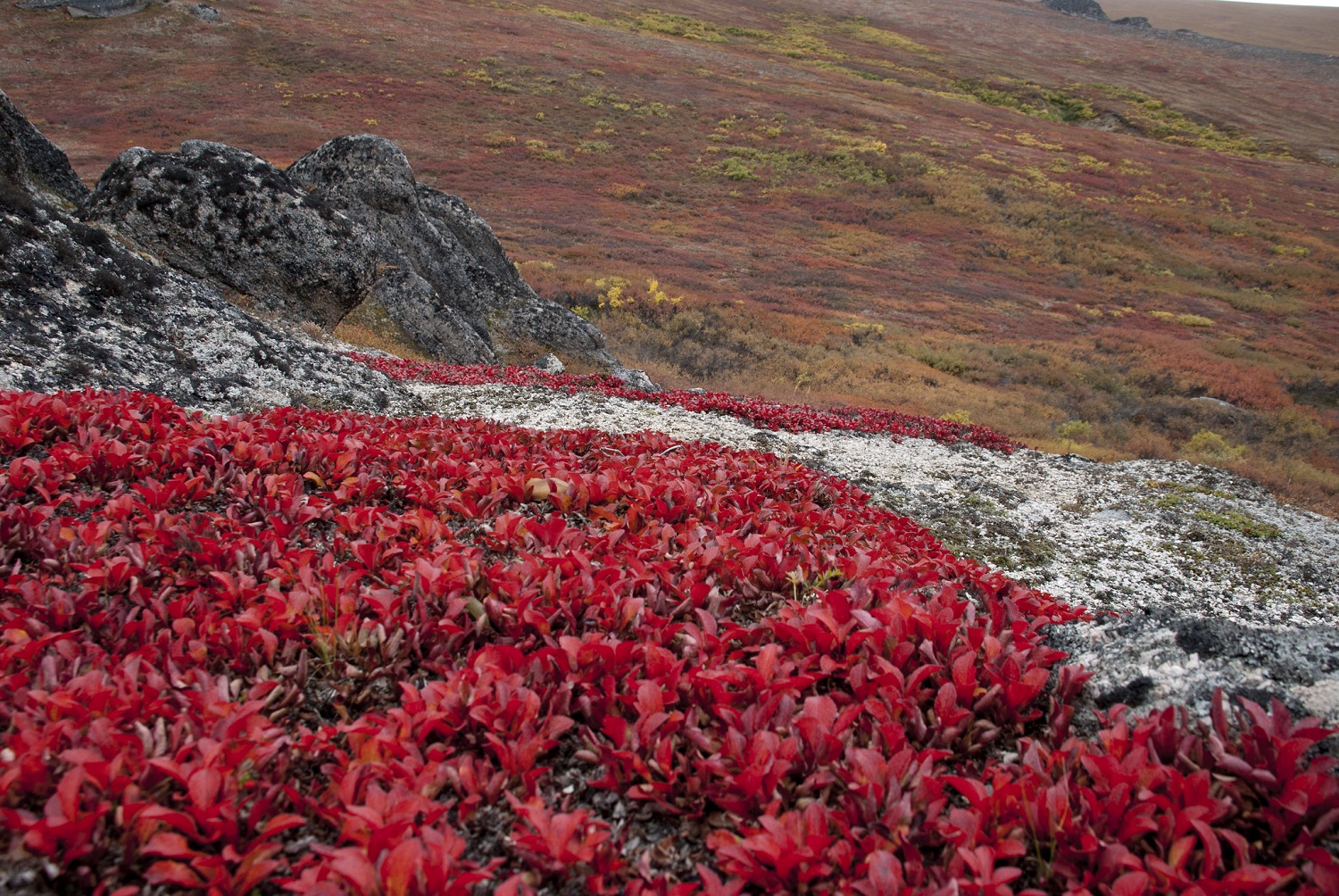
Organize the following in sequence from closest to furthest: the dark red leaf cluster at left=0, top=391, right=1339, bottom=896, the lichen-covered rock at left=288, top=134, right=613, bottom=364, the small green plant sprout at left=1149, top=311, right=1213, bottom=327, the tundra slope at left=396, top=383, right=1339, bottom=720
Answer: the dark red leaf cluster at left=0, top=391, right=1339, bottom=896
the tundra slope at left=396, top=383, right=1339, bottom=720
the lichen-covered rock at left=288, top=134, right=613, bottom=364
the small green plant sprout at left=1149, top=311, right=1213, bottom=327

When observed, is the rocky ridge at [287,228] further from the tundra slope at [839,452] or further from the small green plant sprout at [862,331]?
the small green plant sprout at [862,331]

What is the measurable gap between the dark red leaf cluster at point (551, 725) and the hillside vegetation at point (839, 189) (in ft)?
59.4

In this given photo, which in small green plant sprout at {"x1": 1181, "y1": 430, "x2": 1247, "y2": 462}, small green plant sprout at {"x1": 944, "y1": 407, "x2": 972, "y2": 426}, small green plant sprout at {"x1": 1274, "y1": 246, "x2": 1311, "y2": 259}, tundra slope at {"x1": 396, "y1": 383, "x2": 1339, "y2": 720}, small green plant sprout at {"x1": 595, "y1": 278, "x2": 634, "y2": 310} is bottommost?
small green plant sprout at {"x1": 944, "y1": 407, "x2": 972, "y2": 426}

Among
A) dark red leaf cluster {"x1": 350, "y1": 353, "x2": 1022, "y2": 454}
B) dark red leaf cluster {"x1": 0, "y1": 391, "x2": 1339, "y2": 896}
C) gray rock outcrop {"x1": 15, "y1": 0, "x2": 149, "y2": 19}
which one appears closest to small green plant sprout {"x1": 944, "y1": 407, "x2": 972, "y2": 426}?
dark red leaf cluster {"x1": 350, "y1": 353, "x2": 1022, "y2": 454}

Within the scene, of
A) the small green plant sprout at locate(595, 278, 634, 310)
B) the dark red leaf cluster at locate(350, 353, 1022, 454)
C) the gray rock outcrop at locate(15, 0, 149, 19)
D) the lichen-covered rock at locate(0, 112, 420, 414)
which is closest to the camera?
the lichen-covered rock at locate(0, 112, 420, 414)

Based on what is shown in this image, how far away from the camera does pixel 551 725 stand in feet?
8.19

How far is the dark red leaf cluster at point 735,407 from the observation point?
46.6 feet

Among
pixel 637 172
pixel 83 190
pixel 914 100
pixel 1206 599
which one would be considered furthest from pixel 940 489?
pixel 914 100

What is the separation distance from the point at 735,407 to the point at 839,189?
158 feet

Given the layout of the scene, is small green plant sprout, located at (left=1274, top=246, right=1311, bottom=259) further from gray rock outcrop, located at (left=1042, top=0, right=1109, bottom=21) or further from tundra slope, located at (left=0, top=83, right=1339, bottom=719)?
gray rock outcrop, located at (left=1042, top=0, right=1109, bottom=21)

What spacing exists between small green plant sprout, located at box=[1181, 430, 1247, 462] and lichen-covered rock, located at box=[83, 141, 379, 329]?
23.5m

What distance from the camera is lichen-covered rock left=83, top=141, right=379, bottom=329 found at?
49.2 ft

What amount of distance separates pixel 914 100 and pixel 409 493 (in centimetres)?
8692

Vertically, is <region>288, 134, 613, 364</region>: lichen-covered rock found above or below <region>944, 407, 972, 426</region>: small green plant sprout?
above
